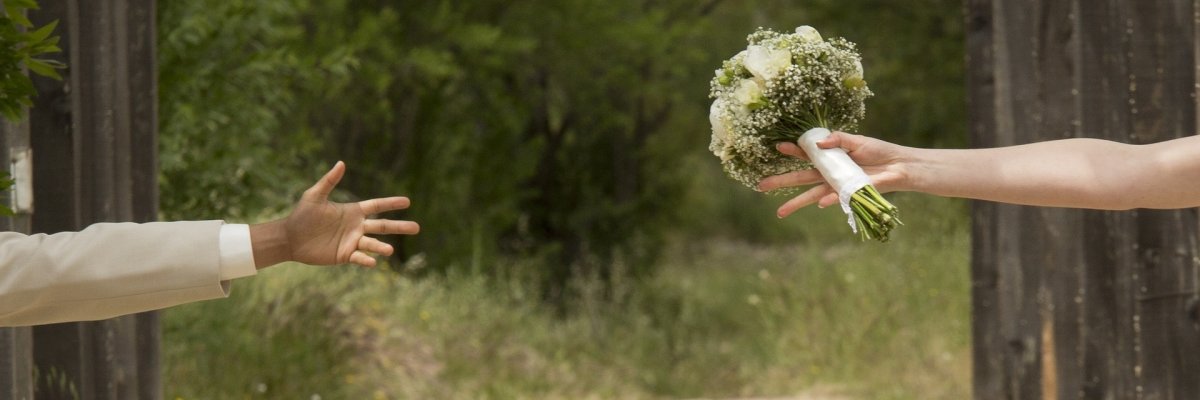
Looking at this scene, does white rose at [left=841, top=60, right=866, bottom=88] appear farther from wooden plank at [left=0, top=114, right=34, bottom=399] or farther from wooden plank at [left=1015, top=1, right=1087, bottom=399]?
wooden plank at [left=0, top=114, right=34, bottom=399]

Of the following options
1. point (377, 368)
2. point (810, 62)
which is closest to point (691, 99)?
point (377, 368)

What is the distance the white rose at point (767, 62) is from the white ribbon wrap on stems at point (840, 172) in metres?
0.17

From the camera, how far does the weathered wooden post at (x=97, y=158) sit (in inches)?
153

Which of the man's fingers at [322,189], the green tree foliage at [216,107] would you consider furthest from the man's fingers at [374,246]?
the green tree foliage at [216,107]

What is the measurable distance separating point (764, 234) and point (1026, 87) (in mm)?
16892

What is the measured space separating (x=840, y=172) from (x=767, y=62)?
1.14 ft

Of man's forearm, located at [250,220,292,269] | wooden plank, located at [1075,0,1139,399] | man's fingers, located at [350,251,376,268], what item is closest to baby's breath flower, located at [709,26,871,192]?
man's fingers, located at [350,251,376,268]

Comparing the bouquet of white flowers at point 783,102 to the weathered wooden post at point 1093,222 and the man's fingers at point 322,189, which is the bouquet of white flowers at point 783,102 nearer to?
the man's fingers at point 322,189

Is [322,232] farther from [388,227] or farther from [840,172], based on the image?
[840,172]

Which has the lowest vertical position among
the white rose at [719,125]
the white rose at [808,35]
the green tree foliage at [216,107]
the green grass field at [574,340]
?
the green grass field at [574,340]

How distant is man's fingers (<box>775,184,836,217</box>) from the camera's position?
254 centimetres

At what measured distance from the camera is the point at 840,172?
253 cm

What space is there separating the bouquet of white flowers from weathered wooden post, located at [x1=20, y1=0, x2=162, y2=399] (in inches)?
79.1

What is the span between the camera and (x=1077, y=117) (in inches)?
163
